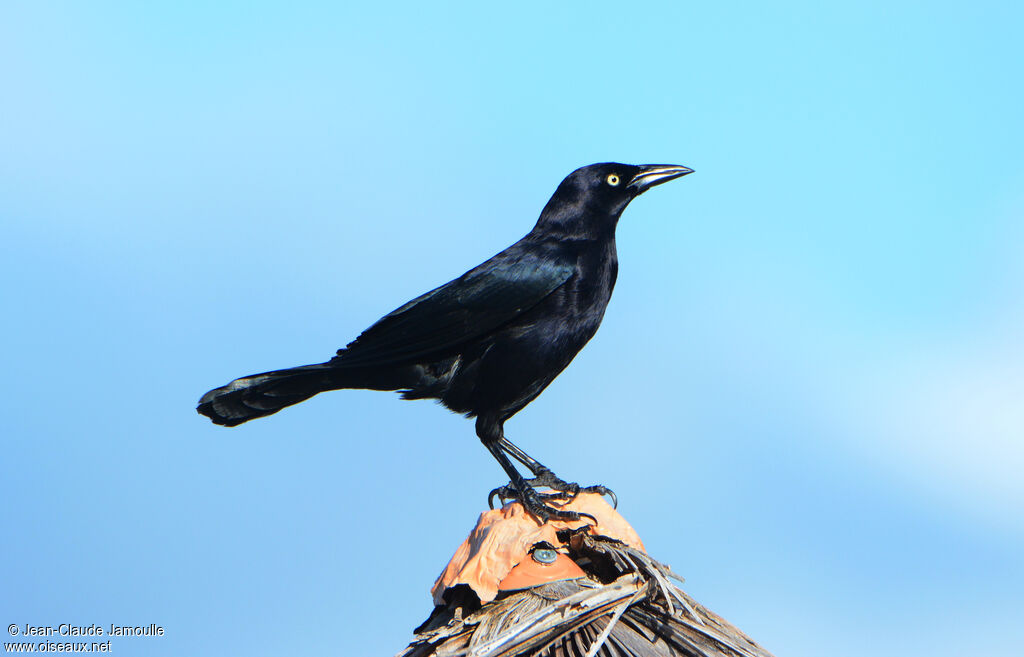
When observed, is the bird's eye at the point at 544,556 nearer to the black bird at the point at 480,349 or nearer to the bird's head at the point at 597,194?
the black bird at the point at 480,349

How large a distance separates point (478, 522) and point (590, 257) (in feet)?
5.89

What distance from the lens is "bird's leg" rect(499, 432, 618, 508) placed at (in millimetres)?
4379

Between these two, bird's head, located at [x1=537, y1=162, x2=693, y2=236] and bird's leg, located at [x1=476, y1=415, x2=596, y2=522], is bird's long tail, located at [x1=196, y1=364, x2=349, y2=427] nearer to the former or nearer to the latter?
bird's leg, located at [x1=476, y1=415, x2=596, y2=522]

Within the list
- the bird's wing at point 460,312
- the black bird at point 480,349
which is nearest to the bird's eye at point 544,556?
the black bird at point 480,349

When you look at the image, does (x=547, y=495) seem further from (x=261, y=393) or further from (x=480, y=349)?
(x=261, y=393)

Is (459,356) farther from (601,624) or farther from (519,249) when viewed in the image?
(601,624)

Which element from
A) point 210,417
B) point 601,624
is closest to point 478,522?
point 601,624

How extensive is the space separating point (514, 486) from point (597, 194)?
1.90 metres

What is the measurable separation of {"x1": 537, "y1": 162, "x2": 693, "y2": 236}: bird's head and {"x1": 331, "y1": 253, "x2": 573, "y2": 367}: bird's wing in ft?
1.69

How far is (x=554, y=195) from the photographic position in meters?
5.61

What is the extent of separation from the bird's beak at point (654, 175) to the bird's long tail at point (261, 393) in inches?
79.8

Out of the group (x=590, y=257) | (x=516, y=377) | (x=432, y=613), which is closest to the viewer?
(x=432, y=613)

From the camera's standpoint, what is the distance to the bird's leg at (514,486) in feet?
12.4

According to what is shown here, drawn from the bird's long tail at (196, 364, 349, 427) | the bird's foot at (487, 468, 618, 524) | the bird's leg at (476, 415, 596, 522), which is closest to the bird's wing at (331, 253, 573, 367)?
the bird's long tail at (196, 364, 349, 427)
